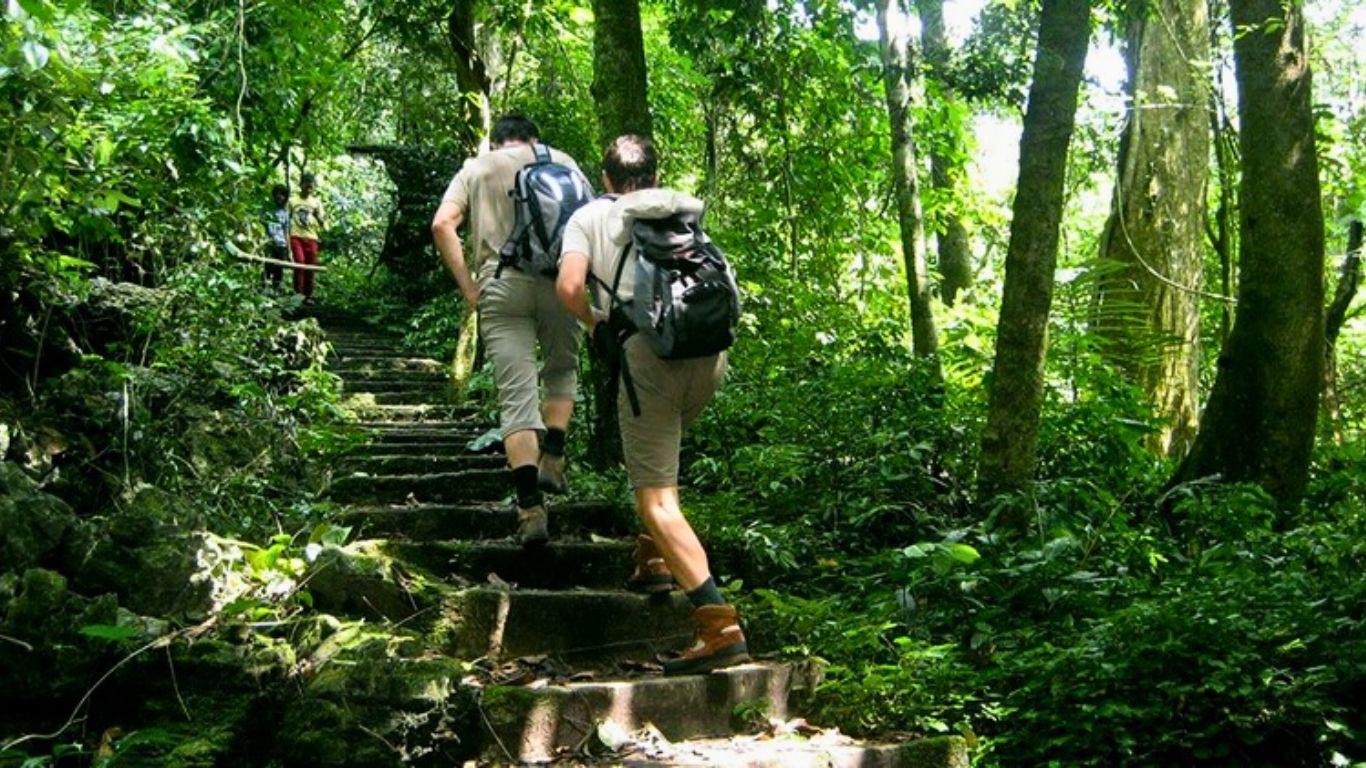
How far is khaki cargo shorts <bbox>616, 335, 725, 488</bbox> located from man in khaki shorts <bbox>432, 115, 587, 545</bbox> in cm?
95

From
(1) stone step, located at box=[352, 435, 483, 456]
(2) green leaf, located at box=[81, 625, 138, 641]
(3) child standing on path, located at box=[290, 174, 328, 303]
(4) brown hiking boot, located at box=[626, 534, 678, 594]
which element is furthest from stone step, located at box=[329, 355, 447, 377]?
(2) green leaf, located at box=[81, 625, 138, 641]

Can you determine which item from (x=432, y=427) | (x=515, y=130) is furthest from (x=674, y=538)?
(x=432, y=427)

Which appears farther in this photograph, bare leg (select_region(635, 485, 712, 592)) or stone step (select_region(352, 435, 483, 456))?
stone step (select_region(352, 435, 483, 456))

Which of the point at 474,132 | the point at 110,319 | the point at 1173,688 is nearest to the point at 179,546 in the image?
the point at 110,319

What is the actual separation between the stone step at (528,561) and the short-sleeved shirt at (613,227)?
1328mm

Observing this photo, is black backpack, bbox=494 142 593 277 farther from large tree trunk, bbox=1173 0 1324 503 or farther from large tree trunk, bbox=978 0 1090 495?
large tree trunk, bbox=1173 0 1324 503

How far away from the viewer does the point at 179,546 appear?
446cm

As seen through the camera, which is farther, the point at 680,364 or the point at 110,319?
the point at 110,319

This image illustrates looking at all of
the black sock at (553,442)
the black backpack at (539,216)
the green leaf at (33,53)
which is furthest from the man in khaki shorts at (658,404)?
the green leaf at (33,53)

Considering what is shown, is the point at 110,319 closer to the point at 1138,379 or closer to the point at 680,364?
the point at 680,364

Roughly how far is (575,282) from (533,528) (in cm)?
131

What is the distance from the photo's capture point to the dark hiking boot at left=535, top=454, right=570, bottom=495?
569cm

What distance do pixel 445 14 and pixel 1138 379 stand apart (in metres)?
6.42

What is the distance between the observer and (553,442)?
5770 mm
